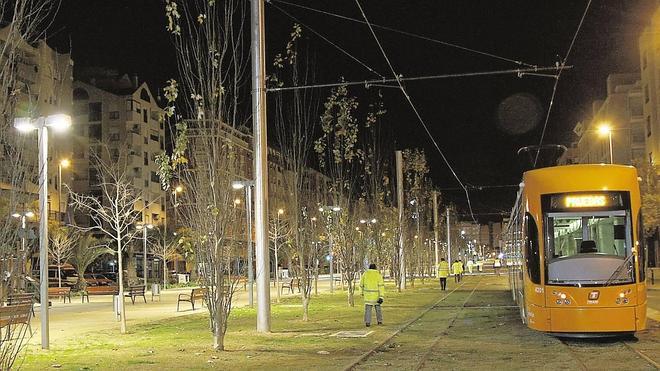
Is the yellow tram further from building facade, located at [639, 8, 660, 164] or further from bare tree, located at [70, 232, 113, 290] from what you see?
building facade, located at [639, 8, 660, 164]

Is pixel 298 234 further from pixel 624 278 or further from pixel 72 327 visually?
pixel 624 278

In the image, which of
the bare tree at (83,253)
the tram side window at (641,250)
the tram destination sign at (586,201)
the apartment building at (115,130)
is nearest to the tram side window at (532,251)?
the tram destination sign at (586,201)

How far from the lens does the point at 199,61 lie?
16016mm

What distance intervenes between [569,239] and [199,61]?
8692 millimetres

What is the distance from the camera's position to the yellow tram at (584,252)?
1600cm

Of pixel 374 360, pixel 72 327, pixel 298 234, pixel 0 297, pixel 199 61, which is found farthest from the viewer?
pixel 298 234

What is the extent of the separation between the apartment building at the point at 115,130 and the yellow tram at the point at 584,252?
6271 centimetres

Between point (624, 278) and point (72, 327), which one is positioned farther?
point (72, 327)

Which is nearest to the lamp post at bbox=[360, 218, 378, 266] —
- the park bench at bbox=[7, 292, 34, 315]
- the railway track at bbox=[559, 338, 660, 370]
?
the railway track at bbox=[559, 338, 660, 370]

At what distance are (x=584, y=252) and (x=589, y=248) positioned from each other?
6.4 inches

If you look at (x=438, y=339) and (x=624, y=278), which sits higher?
(x=624, y=278)

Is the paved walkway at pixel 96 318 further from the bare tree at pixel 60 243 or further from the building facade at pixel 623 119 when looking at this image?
the building facade at pixel 623 119

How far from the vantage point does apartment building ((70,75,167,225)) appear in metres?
76.6

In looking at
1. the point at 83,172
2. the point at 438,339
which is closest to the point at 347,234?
the point at 438,339
